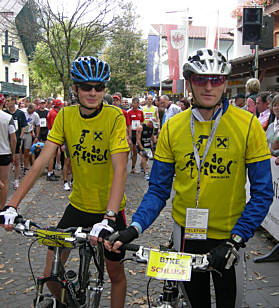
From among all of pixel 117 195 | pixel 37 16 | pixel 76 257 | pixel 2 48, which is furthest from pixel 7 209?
pixel 2 48

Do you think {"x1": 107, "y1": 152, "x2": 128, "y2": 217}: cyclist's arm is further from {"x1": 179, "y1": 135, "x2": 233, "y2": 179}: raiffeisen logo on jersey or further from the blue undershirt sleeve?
{"x1": 179, "y1": 135, "x2": 233, "y2": 179}: raiffeisen logo on jersey

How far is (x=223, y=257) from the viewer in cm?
206

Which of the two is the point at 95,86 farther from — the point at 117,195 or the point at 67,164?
the point at 67,164

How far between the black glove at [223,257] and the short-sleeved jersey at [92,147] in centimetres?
117

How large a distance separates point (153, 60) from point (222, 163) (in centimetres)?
3543

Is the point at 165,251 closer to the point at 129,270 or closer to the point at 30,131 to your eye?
the point at 129,270

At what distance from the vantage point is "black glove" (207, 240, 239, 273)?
2.05m

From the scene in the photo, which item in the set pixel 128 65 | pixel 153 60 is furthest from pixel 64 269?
pixel 128 65

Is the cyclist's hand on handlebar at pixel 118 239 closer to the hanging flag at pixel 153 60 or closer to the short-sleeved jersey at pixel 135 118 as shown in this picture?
the short-sleeved jersey at pixel 135 118

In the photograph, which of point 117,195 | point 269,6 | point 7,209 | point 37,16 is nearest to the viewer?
point 7,209

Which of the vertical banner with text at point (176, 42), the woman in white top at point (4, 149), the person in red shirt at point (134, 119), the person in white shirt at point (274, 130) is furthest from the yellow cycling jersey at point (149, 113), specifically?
the vertical banner with text at point (176, 42)

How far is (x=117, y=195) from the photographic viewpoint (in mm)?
2844

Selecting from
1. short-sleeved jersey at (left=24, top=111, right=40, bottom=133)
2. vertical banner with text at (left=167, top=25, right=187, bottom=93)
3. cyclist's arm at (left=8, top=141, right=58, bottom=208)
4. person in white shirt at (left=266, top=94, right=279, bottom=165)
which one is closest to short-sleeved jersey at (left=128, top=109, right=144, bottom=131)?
short-sleeved jersey at (left=24, top=111, right=40, bottom=133)

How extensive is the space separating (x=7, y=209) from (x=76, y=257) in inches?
115
